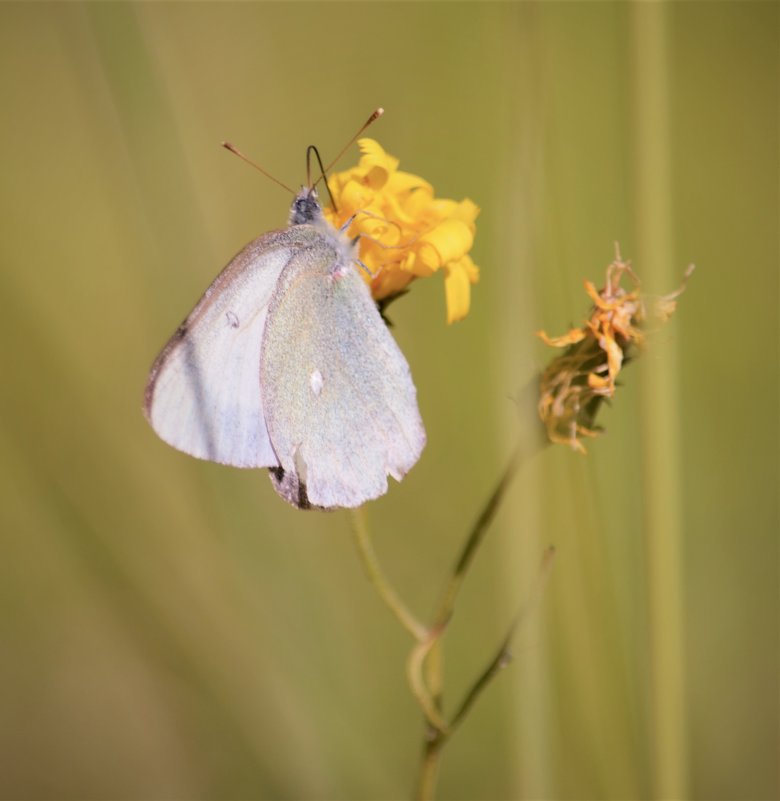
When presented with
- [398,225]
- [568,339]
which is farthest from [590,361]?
[398,225]

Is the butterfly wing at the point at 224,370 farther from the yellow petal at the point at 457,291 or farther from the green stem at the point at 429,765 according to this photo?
the green stem at the point at 429,765

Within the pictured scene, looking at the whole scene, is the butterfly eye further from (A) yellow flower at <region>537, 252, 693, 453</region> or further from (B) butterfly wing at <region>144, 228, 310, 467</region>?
(A) yellow flower at <region>537, 252, 693, 453</region>

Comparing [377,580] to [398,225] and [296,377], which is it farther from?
[398,225]

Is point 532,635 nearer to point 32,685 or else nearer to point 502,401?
point 502,401

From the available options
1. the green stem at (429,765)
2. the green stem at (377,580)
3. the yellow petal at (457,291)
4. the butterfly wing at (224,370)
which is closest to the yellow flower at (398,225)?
the yellow petal at (457,291)

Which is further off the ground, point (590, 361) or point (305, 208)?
point (305, 208)

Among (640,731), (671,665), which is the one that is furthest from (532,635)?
(640,731)

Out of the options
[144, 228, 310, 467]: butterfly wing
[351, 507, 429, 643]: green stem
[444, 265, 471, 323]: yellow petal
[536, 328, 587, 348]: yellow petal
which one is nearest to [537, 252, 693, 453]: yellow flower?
[536, 328, 587, 348]: yellow petal
